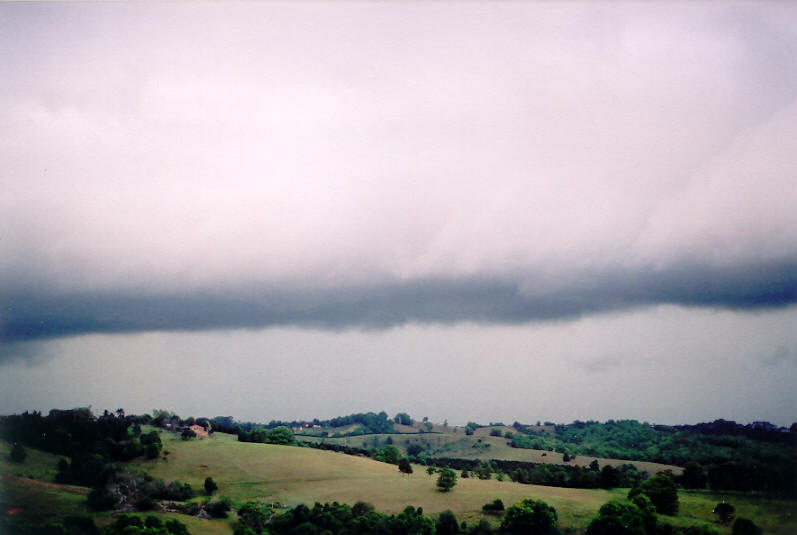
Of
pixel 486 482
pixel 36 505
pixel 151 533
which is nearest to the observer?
pixel 151 533

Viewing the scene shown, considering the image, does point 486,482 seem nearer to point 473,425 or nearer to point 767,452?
point 767,452

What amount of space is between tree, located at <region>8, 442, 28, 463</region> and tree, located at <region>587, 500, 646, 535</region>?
136 ft

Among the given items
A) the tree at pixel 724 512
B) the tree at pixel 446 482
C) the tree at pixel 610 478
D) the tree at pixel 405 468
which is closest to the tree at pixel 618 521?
the tree at pixel 724 512

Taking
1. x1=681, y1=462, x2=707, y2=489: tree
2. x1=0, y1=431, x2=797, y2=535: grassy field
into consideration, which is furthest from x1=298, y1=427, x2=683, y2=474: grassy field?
x1=0, y1=431, x2=797, y2=535: grassy field

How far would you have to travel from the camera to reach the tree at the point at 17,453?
4591 cm

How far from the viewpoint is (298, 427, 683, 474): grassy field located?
3590 inches

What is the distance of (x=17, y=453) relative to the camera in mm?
46531

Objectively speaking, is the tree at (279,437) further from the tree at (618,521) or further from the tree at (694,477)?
the tree at (694,477)

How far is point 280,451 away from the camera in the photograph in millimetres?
68438

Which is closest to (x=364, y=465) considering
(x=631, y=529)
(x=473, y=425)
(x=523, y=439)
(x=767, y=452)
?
(x=631, y=529)

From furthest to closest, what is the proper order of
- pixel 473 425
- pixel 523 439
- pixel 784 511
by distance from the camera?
pixel 473 425 < pixel 523 439 < pixel 784 511

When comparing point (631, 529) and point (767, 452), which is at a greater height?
point (767, 452)

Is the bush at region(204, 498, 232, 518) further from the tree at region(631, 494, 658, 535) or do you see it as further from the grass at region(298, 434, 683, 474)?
the grass at region(298, 434, 683, 474)

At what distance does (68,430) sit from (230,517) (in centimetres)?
1931
